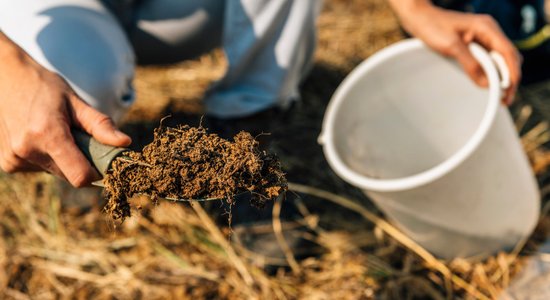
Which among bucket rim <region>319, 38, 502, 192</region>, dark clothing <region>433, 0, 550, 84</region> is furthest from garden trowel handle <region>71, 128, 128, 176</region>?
dark clothing <region>433, 0, 550, 84</region>

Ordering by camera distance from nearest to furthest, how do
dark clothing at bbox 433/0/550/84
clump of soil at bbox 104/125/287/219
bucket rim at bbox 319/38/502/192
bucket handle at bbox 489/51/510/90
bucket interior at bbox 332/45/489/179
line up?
clump of soil at bbox 104/125/287/219
bucket rim at bbox 319/38/502/192
bucket handle at bbox 489/51/510/90
bucket interior at bbox 332/45/489/179
dark clothing at bbox 433/0/550/84

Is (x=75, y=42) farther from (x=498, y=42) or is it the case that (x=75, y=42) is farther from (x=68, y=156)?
(x=498, y=42)

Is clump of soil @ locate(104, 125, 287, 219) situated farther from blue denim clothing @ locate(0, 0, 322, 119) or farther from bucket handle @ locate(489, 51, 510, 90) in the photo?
bucket handle @ locate(489, 51, 510, 90)

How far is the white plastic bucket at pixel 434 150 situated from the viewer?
3.43 ft

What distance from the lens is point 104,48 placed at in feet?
3.57

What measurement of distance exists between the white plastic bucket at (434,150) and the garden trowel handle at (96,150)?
47cm

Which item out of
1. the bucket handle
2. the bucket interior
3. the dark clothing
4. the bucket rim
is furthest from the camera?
the dark clothing

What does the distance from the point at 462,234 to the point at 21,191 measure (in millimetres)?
1142

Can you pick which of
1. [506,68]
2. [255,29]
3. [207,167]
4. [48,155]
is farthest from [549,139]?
[48,155]

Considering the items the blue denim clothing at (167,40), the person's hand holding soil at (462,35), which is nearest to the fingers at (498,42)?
the person's hand holding soil at (462,35)

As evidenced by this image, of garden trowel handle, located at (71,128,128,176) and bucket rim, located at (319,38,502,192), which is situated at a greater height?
garden trowel handle, located at (71,128,128,176)

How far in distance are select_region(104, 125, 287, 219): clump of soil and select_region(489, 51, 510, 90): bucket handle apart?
58 centimetres

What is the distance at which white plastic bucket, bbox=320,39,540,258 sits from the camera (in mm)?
1045

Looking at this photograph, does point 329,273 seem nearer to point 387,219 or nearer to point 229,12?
point 387,219
